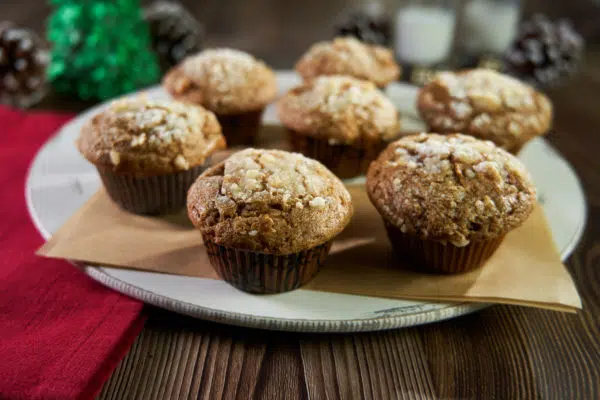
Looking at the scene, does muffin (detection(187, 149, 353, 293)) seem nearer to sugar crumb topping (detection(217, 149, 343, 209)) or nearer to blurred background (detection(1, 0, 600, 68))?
sugar crumb topping (detection(217, 149, 343, 209))

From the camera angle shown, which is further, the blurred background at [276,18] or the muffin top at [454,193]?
the blurred background at [276,18]

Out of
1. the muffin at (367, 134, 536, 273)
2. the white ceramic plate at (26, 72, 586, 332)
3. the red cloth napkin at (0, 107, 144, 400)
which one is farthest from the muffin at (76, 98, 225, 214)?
the muffin at (367, 134, 536, 273)

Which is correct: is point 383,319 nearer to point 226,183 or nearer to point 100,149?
point 226,183

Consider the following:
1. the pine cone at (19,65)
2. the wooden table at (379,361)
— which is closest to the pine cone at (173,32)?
the pine cone at (19,65)

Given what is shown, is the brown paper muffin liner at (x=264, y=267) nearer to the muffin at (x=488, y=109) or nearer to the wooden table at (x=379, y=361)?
the wooden table at (x=379, y=361)

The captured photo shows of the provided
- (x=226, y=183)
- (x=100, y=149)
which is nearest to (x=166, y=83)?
(x=100, y=149)
